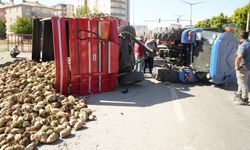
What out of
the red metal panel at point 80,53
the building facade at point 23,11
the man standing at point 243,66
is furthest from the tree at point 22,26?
the man standing at point 243,66

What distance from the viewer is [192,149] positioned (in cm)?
464

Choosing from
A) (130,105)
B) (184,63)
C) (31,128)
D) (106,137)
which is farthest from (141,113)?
(184,63)

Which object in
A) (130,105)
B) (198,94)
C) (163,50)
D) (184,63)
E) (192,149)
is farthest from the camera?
(163,50)

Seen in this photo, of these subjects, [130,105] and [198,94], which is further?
[198,94]

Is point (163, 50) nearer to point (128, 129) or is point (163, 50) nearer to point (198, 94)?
point (198, 94)

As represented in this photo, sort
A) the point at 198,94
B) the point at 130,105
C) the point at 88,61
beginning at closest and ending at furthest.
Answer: the point at 130,105 < the point at 88,61 < the point at 198,94

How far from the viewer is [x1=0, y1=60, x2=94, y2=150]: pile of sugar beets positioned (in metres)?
4.82

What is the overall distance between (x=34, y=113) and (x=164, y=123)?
8.71 ft

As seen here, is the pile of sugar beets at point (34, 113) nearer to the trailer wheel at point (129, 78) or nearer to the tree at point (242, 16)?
the trailer wheel at point (129, 78)

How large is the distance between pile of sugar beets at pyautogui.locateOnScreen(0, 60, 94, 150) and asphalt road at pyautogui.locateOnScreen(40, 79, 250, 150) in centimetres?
25

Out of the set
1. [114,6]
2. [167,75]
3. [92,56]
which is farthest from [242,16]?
[114,6]

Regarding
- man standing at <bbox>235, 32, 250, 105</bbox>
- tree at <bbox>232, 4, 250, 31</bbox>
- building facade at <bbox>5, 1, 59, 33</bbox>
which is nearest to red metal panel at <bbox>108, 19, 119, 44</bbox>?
man standing at <bbox>235, 32, 250, 105</bbox>

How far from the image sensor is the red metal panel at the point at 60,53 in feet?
24.7

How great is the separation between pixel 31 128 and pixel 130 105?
2807mm
